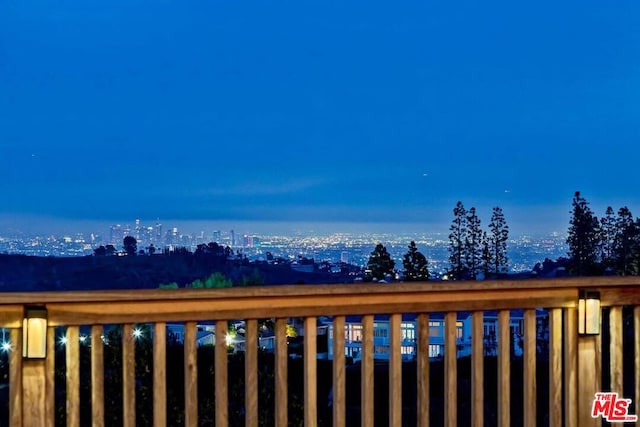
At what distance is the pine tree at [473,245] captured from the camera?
1407 cm

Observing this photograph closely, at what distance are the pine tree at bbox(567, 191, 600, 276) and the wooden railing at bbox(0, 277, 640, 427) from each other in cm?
1036

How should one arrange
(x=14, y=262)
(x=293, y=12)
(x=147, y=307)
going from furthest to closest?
(x=293, y=12)
(x=14, y=262)
(x=147, y=307)

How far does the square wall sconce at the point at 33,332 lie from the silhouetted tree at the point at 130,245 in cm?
616

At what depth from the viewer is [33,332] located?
2.37m

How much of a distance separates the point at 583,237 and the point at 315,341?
12236mm

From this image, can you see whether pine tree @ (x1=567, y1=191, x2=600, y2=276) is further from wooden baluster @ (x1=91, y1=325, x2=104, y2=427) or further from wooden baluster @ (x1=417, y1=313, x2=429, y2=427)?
wooden baluster @ (x1=91, y1=325, x2=104, y2=427)

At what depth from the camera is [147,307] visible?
8.14 feet

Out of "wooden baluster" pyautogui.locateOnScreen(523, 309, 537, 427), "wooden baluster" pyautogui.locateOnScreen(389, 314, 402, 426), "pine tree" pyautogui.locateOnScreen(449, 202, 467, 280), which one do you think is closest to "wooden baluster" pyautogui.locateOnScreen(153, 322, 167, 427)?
"wooden baluster" pyautogui.locateOnScreen(389, 314, 402, 426)

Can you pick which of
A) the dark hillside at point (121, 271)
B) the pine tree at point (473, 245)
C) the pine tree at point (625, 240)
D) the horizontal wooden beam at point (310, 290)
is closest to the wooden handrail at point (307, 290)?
the horizontal wooden beam at point (310, 290)

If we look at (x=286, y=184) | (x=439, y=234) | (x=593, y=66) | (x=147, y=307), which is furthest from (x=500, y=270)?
(x=147, y=307)

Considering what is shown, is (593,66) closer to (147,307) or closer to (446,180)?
(446,180)

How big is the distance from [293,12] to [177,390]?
14562mm

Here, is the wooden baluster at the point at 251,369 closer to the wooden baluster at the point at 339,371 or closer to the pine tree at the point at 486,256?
the wooden baluster at the point at 339,371

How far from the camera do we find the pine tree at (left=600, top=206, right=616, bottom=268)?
13.3m
